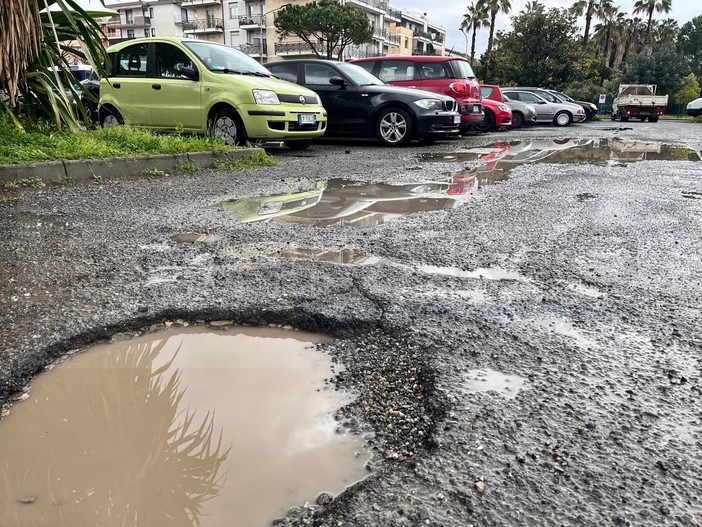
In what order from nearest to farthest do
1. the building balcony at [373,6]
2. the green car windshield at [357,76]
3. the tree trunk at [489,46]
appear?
the green car windshield at [357,76] < the tree trunk at [489,46] < the building balcony at [373,6]

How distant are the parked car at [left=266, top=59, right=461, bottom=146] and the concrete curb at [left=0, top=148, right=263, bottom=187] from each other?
12.8ft

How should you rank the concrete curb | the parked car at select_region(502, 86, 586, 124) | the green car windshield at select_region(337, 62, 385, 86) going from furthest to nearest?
the parked car at select_region(502, 86, 586, 124) < the green car windshield at select_region(337, 62, 385, 86) < the concrete curb

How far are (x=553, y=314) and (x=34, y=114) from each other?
5.10m

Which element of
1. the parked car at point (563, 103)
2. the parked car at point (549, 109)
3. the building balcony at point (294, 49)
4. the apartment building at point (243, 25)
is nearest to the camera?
the parked car at point (549, 109)

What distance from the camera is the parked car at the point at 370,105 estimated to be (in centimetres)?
1066

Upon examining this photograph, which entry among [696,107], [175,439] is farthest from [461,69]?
[696,107]

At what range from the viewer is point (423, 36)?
82.3 metres

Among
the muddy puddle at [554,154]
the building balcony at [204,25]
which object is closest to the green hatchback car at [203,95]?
the muddy puddle at [554,154]

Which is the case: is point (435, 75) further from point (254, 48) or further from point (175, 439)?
point (254, 48)

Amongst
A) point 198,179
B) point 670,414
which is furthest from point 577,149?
point 670,414

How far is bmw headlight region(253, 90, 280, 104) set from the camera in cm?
828

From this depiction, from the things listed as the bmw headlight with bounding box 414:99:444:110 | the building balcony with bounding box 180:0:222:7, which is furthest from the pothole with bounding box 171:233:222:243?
the building balcony with bounding box 180:0:222:7

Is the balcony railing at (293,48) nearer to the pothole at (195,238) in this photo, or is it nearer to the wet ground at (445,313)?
the wet ground at (445,313)

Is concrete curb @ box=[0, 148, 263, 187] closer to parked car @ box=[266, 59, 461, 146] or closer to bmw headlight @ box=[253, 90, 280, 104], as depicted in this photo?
bmw headlight @ box=[253, 90, 280, 104]
